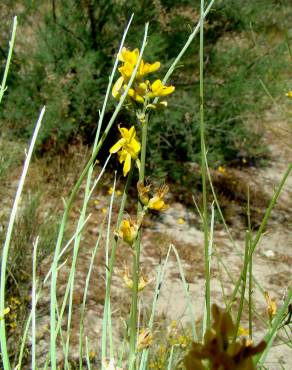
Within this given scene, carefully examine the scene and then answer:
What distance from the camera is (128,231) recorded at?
628 millimetres

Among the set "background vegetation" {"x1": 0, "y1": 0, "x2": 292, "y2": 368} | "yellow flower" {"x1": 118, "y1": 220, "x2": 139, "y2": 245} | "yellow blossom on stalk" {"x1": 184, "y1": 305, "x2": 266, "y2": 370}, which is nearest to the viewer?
"yellow blossom on stalk" {"x1": 184, "y1": 305, "x2": 266, "y2": 370}

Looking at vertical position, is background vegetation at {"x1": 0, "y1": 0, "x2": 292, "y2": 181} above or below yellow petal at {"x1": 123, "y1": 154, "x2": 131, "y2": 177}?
above

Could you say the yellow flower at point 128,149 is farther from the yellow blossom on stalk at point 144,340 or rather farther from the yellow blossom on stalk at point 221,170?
the yellow blossom on stalk at point 221,170

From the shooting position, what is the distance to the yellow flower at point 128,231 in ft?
2.05

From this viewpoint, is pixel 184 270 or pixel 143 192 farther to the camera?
pixel 184 270

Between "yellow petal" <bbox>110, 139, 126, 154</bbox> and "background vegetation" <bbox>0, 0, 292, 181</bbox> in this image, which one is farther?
"background vegetation" <bbox>0, 0, 292, 181</bbox>

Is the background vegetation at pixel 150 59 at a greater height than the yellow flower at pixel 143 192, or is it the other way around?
the background vegetation at pixel 150 59

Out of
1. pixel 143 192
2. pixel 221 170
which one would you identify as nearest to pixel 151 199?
pixel 143 192

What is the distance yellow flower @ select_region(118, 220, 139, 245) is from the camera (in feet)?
2.05

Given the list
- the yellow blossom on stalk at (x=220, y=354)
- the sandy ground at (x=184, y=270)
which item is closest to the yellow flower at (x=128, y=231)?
the yellow blossom on stalk at (x=220, y=354)

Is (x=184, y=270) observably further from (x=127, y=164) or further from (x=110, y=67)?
(x=127, y=164)

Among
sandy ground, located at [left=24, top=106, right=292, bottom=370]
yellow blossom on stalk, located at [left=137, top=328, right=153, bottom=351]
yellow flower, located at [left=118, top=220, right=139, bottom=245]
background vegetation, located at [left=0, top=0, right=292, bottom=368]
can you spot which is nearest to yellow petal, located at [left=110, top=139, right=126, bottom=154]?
yellow flower, located at [left=118, top=220, right=139, bottom=245]

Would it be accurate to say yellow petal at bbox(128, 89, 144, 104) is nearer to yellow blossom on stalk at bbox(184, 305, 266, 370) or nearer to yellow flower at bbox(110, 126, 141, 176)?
yellow flower at bbox(110, 126, 141, 176)

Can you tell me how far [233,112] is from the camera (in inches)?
165
